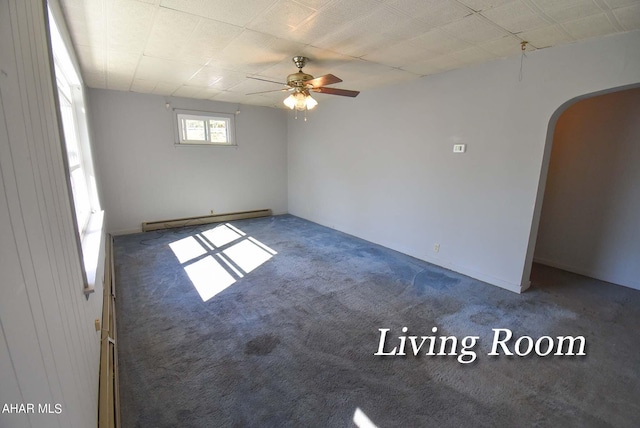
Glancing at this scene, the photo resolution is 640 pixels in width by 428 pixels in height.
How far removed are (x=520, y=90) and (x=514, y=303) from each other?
2257 millimetres

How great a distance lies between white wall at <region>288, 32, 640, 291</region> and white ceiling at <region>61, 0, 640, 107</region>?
0.82 feet

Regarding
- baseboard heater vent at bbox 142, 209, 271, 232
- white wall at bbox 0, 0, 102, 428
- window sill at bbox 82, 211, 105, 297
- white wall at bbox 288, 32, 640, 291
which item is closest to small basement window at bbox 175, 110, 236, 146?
baseboard heater vent at bbox 142, 209, 271, 232

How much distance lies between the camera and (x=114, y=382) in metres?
1.85

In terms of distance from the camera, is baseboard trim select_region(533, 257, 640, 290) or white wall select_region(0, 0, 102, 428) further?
baseboard trim select_region(533, 257, 640, 290)

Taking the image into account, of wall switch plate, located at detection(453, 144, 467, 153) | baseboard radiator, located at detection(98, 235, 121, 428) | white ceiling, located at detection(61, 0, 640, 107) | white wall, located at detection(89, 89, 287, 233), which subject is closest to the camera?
baseboard radiator, located at detection(98, 235, 121, 428)

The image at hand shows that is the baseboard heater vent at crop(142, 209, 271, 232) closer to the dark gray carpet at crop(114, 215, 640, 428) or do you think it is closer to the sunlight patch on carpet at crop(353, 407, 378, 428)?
the dark gray carpet at crop(114, 215, 640, 428)

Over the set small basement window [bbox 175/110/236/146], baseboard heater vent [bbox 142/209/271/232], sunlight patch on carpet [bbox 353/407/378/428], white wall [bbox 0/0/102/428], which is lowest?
sunlight patch on carpet [bbox 353/407/378/428]

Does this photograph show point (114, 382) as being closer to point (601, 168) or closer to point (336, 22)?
point (336, 22)

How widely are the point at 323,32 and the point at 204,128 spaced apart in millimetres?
4129

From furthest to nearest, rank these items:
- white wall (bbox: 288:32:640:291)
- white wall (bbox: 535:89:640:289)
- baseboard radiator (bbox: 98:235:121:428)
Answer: white wall (bbox: 535:89:640:289) < white wall (bbox: 288:32:640:291) < baseboard radiator (bbox: 98:235:121:428)

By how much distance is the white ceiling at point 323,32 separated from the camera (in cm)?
206

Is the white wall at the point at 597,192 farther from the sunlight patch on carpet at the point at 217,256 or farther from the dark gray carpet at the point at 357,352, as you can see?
the sunlight patch on carpet at the point at 217,256

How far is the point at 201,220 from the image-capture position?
5.96m

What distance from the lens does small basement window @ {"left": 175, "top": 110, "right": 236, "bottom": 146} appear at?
5527 millimetres
